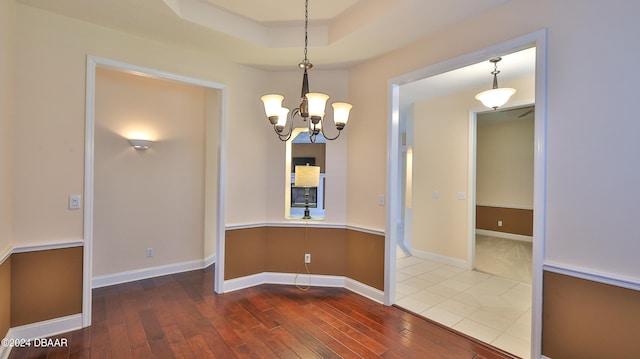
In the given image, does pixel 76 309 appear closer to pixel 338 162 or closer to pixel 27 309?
pixel 27 309

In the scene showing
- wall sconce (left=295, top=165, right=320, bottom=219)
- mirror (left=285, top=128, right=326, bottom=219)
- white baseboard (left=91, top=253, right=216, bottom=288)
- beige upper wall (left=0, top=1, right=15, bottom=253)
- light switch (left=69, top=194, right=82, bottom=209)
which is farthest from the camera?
mirror (left=285, top=128, right=326, bottom=219)

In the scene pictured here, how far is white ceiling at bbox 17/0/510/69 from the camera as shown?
2295 mm

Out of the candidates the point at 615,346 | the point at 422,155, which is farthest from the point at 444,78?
the point at 615,346

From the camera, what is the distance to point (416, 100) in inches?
200

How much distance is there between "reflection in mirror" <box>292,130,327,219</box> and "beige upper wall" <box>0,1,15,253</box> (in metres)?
3.13

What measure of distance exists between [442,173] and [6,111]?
A: 528 cm

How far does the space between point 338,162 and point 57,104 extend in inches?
113

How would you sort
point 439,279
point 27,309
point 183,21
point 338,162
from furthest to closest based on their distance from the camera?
point 439,279
point 338,162
point 183,21
point 27,309

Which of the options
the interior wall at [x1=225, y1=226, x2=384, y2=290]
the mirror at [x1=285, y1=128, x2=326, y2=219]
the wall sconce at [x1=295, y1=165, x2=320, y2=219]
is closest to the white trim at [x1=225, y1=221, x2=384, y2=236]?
the interior wall at [x1=225, y1=226, x2=384, y2=290]

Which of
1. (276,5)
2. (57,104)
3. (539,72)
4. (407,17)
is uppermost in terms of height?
(276,5)

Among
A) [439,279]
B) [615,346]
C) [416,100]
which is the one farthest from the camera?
[416,100]

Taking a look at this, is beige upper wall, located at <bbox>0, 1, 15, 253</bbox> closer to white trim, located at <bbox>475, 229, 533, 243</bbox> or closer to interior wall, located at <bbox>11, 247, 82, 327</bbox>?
interior wall, located at <bbox>11, 247, 82, 327</bbox>

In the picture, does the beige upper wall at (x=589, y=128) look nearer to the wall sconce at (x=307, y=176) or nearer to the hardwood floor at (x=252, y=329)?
the hardwood floor at (x=252, y=329)

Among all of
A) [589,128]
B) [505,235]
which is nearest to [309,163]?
[589,128]
